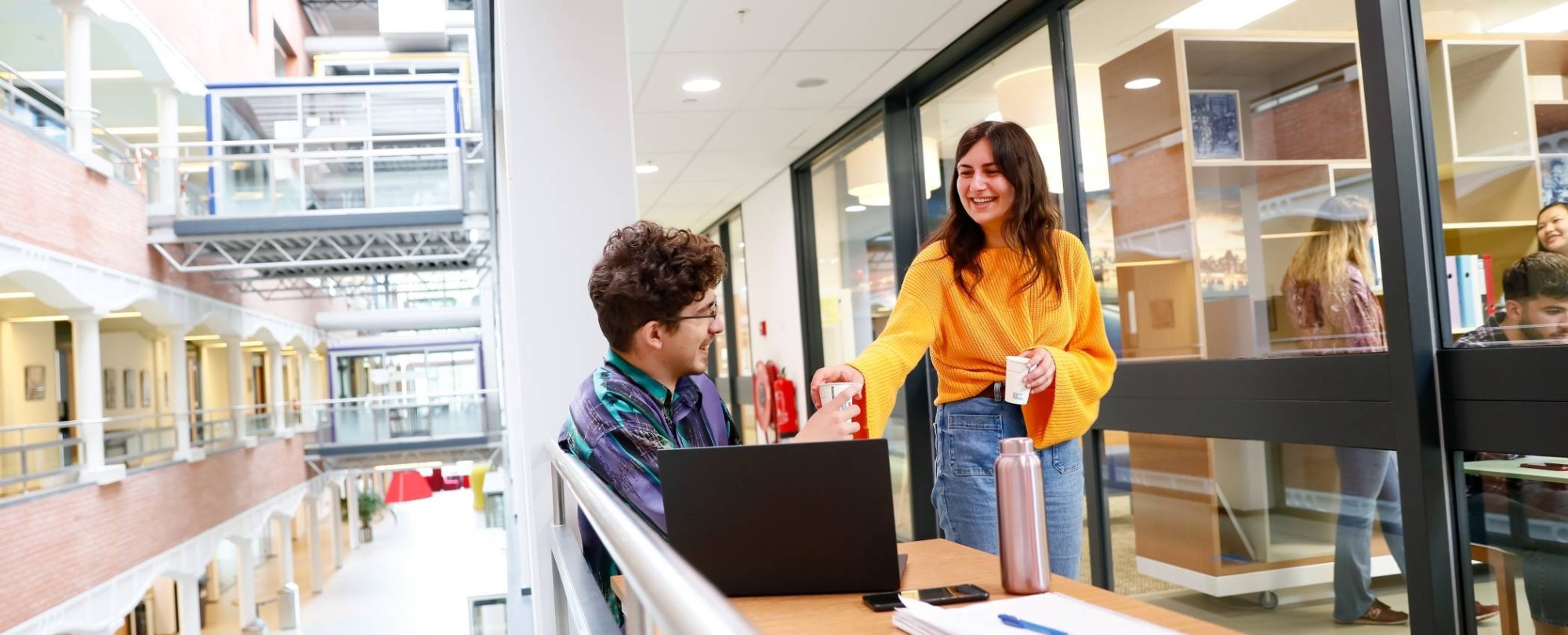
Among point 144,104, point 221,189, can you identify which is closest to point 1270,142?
point 221,189

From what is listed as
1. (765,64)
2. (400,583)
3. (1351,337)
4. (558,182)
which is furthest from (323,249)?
(1351,337)

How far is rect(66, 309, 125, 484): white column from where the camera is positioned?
12008 mm

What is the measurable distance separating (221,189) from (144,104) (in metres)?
4.61

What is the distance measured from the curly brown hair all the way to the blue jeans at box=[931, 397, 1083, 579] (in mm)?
601

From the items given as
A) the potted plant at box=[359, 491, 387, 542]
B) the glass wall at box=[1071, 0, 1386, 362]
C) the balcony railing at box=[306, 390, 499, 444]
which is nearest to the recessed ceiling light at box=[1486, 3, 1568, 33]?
the glass wall at box=[1071, 0, 1386, 362]

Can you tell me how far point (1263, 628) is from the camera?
11.3ft

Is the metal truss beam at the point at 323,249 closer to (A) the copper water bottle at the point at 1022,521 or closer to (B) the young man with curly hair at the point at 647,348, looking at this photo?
(B) the young man with curly hair at the point at 647,348

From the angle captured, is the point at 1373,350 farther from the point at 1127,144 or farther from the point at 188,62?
the point at 188,62

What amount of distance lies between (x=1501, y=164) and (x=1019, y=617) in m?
2.10

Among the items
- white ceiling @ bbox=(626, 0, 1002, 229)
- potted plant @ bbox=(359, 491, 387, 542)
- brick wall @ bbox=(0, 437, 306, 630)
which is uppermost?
white ceiling @ bbox=(626, 0, 1002, 229)

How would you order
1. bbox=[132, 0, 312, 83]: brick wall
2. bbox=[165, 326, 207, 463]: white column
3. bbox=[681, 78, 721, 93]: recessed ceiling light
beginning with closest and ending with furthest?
bbox=[681, 78, 721, 93]: recessed ceiling light
bbox=[165, 326, 207, 463]: white column
bbox=[132, 0, 312, 83]: brick wall

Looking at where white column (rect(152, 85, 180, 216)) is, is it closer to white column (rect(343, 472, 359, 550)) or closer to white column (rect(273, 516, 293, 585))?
white column (rect(273, 516, 293, 585))

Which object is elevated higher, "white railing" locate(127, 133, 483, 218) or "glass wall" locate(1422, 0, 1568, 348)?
"white railing" locate(127, 133, 483, 218)

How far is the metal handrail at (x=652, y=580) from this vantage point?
52cm
